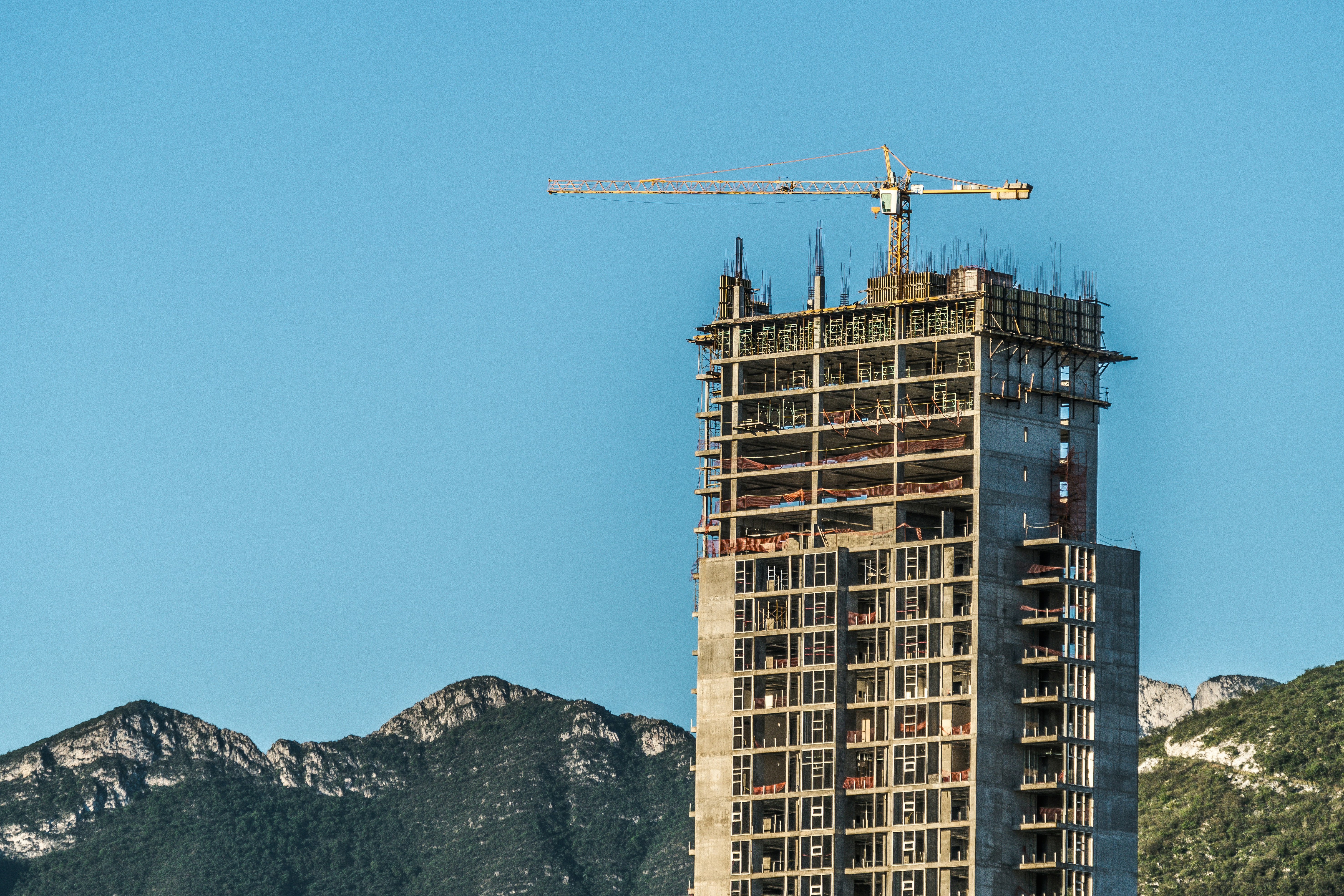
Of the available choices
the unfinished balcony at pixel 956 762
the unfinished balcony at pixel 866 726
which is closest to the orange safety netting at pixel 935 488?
the unfinished balcony at pixel 866 726

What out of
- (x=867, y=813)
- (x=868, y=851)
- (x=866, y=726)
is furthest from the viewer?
(x=866, y=726)

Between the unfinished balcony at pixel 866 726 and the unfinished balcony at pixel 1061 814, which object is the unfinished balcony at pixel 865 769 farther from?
the unfinished balcony at pixel 1061 814

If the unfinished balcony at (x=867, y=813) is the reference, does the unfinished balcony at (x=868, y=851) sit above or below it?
below

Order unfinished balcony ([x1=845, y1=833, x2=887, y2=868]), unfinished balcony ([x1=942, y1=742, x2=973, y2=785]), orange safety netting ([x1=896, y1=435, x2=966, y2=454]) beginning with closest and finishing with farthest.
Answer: unfinished balcony ([x1=942, y1=742, x2=973, y2=785])
unfinished balcony ([x1=845, y1=833, x2=887, y2=868])
orange safety netting ([x1=896, y1=435, x2=966, y2=454])

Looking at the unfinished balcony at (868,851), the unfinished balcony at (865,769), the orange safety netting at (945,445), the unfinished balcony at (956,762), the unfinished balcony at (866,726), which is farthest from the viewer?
the orange safety netting at (945,445)

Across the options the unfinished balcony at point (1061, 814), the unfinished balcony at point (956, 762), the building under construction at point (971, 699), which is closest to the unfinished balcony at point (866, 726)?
the building under construction at point (971, 699)

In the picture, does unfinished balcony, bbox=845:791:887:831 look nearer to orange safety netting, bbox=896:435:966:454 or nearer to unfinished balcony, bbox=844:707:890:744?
unfinished balcony, bbox=844:707:890:744

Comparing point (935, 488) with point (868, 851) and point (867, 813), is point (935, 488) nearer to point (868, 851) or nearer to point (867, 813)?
point (867, 813)

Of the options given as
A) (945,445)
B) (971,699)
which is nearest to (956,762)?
(971,699)

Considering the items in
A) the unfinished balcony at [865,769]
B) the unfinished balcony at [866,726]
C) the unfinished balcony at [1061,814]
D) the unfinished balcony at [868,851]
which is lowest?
the unfinished balcony at [868,851]

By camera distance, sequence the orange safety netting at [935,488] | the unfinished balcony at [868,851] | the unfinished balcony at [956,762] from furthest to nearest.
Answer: the orange safety netting at [935,488] → the unfinished balcony at [868,851] → the unfinished balcony at [956,762]

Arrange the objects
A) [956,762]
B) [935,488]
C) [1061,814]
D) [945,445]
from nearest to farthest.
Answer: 1. [1061,814]
2. [956,762]
3. [935,488]
4. [945,445]

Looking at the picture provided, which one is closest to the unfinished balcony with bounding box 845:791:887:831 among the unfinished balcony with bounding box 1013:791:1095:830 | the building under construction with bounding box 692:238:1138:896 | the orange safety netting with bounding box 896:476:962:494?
the building under construction with bounding box 692:238:1138:896

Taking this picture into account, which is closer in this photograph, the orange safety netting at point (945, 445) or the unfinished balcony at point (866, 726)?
the unfinished balcony at point (866, 726)
